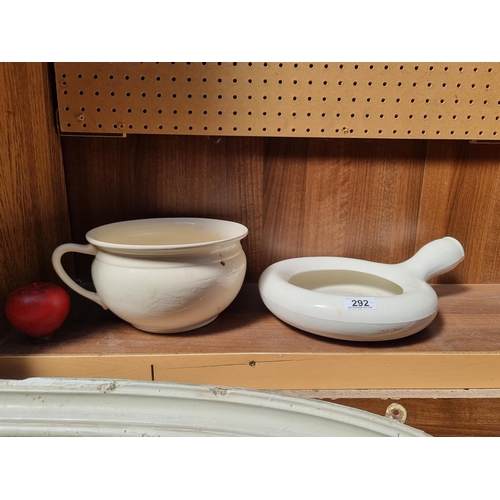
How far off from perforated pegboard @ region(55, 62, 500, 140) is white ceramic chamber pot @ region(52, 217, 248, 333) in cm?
22

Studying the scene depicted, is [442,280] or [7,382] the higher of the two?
[7,382]

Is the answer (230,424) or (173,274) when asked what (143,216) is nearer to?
(173,274)

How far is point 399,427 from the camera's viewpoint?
38 centimetres

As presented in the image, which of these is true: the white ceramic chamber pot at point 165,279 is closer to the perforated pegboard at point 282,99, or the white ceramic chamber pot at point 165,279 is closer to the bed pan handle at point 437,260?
the perforated pegboard at point 282,99

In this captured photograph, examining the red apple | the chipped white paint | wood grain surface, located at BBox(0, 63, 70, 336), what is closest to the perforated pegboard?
wood grain surface, located at BBox(0, 63, 70, 336)

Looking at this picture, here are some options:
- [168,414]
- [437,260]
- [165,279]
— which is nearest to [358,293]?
[437,260]

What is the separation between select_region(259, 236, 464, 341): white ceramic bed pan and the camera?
684mm

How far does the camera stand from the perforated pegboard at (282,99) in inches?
31.0

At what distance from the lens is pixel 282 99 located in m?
0.81

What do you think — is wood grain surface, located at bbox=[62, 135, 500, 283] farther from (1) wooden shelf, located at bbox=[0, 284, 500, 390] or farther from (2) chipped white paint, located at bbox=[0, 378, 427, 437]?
(2) chipped white paint, located at bbox=[0, 378, 427, 437]

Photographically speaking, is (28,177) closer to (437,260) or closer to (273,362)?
(273,362)

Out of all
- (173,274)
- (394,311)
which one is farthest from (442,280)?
(173,274)

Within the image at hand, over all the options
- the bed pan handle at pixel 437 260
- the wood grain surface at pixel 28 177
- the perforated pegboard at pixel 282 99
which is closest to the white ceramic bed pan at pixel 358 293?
the bed pan handle at pixel 437 260

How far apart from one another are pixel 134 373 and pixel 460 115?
2.47 ft
